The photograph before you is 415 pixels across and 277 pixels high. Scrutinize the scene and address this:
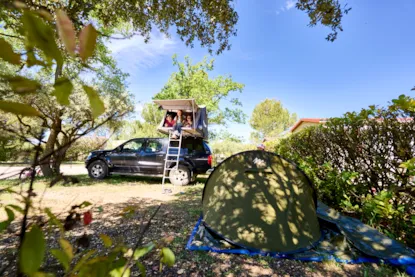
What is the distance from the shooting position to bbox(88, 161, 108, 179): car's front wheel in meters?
8.99

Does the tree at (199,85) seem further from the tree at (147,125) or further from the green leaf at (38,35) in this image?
the green leaf at (38,35)

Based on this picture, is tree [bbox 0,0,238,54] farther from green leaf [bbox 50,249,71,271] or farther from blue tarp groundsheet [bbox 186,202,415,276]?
green leaf [bbox 50,249,71,271]

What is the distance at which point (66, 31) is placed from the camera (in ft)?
1.50

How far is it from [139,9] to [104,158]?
6.28m

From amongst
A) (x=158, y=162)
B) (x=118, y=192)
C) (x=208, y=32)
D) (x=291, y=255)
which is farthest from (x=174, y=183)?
(x=291, y=255)

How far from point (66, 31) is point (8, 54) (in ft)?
0.41

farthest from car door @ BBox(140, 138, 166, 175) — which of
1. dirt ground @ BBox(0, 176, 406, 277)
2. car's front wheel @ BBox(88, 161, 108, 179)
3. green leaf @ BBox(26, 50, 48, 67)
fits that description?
green leaf @ BBox(26, 50, 48, 67)

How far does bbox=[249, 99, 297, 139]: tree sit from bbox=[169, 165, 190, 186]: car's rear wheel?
33947mm

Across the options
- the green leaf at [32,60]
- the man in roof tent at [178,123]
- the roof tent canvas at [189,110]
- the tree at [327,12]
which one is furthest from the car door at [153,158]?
the green leaf at [32,60]

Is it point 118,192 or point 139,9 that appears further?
point 118,192

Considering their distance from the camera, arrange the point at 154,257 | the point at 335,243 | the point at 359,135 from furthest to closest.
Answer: the point at 359,135
the point at 335,243
the point at 154,257

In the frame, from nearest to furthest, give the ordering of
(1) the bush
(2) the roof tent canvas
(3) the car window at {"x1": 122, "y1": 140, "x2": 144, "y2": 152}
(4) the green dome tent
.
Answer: (1) the bush < (4) the green dome tent < (2) the roof tent canvas < (3) the car window at {"x1": 122, "y1": 140, "x2": 144, "y2": 152}

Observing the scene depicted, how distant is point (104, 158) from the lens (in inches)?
355

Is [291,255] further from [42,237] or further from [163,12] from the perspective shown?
[163,12]
